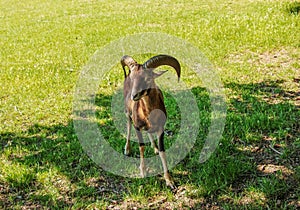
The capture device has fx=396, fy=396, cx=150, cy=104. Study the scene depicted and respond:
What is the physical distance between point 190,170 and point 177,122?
5.54ft

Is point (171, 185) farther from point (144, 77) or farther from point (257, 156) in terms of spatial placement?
point (144, 77)

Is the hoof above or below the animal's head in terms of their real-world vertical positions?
below

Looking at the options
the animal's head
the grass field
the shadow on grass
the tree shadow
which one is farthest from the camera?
the grass field

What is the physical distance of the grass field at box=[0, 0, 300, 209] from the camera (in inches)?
197

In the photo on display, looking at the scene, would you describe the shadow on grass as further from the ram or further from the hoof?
the ram

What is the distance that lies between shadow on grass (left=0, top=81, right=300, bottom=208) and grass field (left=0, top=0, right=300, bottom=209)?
2cm

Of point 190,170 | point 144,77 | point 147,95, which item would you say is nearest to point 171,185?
point 190,170

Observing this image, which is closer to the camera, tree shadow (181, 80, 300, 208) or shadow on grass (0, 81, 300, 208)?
tree shadow (181, 80, 300, 208)

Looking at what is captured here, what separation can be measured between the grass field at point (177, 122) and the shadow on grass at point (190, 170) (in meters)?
0.02

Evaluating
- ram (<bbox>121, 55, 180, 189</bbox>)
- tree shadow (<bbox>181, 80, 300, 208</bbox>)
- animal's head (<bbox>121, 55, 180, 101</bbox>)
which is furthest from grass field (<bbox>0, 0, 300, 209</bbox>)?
animal's head (<bbox>121, 55, 180, 101</bbox>)

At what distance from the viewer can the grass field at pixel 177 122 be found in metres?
5.00

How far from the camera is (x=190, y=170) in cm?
542

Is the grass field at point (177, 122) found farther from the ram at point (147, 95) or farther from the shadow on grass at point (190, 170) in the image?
the ram at point (147, 95)

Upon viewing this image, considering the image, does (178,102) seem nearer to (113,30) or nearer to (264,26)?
(264,26)
